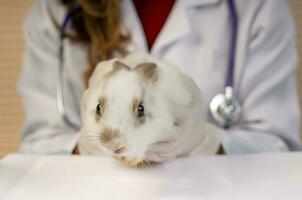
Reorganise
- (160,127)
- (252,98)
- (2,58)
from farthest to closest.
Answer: (2,58) → (252,98) → (160,127)

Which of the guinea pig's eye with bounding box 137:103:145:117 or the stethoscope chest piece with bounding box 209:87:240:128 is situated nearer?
the guinea pig's eye with bounding box 137:103:145:117

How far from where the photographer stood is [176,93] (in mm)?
330

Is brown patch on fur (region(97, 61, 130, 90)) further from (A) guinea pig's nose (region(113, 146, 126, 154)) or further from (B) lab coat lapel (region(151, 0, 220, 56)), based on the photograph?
(B) lab coat lapel (region(151, 0, 220, 56))

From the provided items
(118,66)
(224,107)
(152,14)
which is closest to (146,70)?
(118,66)

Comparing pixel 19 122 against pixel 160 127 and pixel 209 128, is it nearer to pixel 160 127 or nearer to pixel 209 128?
pixel 209 128

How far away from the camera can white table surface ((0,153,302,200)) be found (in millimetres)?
344

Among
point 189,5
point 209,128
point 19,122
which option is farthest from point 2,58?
point 209,128

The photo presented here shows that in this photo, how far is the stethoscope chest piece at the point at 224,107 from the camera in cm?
58

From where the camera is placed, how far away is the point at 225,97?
0.59m

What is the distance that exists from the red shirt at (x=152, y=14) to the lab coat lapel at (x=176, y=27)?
14 millimetres

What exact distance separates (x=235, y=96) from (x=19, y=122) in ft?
1.54

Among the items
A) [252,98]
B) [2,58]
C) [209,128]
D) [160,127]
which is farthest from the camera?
[2,58]

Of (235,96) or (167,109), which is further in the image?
(235,96)

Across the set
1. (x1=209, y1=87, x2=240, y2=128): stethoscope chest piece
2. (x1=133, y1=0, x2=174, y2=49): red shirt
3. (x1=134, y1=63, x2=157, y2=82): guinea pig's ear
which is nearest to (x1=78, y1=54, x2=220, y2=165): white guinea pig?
(x1=134, y1=63, x2=157, y2=82): guinea pig's ear
